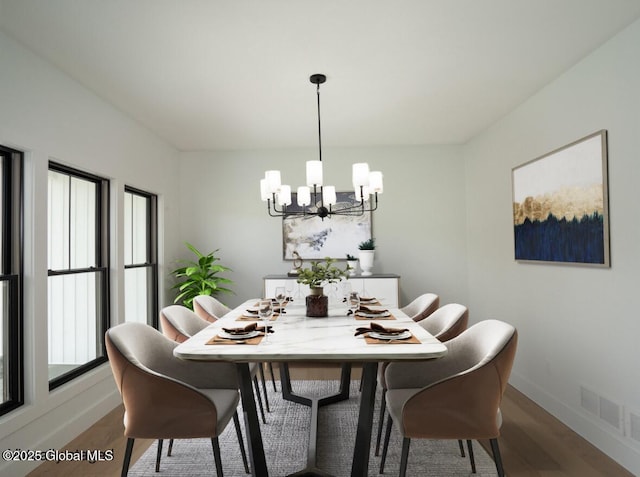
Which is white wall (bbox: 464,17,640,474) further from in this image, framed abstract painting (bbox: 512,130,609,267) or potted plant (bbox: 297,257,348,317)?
potted plant (bbox: 297,257,348,317)

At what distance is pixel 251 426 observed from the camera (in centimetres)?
208

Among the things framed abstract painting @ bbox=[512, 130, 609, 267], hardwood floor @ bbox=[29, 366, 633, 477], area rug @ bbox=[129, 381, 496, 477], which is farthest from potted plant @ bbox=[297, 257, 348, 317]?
framed abstract painting @ bbox=[512, 130, 609, 267]

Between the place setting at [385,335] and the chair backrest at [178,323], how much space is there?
1.25 m

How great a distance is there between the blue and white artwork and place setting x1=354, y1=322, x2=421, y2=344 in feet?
9.55

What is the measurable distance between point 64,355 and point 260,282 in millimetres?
2472

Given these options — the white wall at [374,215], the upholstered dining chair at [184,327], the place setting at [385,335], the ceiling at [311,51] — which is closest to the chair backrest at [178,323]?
the upholstered dining chair at [184,327]

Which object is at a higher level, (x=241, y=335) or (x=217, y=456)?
(x=241, y=335)

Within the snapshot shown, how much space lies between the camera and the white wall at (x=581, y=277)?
2479 millimetres

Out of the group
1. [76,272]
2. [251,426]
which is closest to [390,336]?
[251,426]

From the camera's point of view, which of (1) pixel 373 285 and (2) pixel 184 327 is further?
(1) pixel 373 285

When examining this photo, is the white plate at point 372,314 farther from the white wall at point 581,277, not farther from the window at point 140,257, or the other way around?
the window at point 140,257

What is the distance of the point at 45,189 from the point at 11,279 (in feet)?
1.98

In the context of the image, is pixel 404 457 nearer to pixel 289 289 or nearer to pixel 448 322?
pixel 448 322

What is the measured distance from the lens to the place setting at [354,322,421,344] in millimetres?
2035
